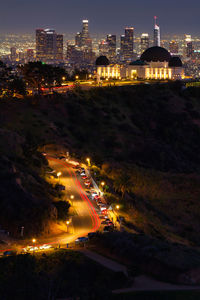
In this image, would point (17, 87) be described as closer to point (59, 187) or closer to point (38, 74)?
point (38, 74)

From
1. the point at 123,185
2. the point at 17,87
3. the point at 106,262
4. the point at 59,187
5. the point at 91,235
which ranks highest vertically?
the point at 17,87

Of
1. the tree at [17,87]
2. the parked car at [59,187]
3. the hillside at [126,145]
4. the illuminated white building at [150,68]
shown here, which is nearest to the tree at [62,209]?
the hillside at [126,145]

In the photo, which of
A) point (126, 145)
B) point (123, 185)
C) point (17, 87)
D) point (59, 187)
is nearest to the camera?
point (59, 187)

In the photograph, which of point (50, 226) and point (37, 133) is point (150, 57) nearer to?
point (37, 133)

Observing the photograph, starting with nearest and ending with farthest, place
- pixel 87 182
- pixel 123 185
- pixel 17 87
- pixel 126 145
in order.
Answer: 1. pixel 123 185
2. pixel 87 182
3. pixel 126 145
4. pixel 17 87

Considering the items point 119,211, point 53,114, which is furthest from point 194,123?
point 119,211

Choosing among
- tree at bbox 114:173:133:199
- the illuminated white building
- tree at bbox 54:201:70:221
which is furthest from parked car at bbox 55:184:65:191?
the illuminated white building

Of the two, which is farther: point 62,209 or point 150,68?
point 150,68

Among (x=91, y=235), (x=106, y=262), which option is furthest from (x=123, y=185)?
(x=106, y=262)

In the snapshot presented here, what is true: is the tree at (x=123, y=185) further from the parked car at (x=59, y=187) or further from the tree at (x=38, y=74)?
the tree at (x=38, y=74)
